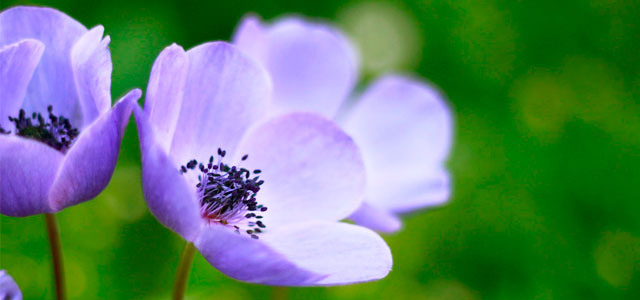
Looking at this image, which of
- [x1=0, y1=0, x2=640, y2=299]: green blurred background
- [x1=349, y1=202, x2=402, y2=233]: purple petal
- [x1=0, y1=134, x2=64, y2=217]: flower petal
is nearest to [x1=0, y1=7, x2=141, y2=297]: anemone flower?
[x1=0, y1=134, x2=64, y2=217]: flower petal

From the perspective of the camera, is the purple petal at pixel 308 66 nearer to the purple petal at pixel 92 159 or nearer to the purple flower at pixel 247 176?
the purple flower at pixel 247 176

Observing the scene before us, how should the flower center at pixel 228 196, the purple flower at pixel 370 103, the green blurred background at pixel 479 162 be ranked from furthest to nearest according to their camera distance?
the green blurred background at pixel 479 162
the purple flower at pixel 370 103
the flower center at pixel 228 196

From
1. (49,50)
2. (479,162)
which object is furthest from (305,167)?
(479,162)

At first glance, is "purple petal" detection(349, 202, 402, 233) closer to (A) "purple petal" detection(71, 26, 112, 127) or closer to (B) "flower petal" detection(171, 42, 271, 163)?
(B) "flower petal" detection(171, 42, 271, 163)

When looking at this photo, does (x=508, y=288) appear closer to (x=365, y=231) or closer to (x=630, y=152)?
(x=630, y=152)

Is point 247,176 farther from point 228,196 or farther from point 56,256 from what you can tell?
point 56,256

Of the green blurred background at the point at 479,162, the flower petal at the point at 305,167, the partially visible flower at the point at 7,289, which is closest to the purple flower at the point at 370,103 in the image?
the green blurred background at the point at 479,162

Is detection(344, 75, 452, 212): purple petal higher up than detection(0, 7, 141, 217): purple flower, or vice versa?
detection(0, 7, 141, 217): purple flower

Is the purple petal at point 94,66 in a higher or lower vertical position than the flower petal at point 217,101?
higher
